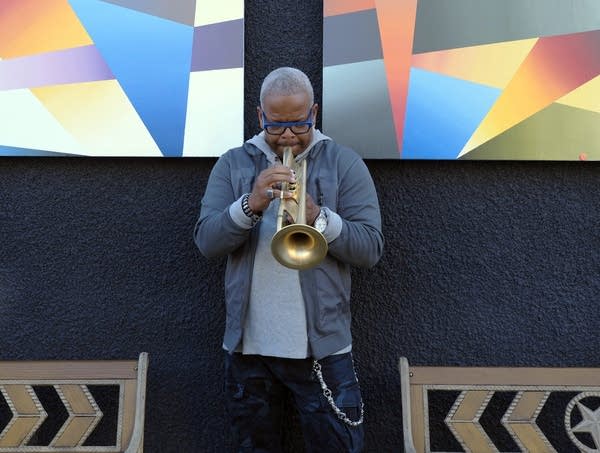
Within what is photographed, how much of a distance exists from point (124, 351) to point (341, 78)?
138 centimetres

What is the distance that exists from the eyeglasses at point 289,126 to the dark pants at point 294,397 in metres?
0.72

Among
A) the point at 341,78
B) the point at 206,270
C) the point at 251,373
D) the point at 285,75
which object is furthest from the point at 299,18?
the point at 251,373

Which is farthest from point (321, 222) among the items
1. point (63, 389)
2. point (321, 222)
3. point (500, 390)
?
point (63, 389)

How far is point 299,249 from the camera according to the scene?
2.16 metres

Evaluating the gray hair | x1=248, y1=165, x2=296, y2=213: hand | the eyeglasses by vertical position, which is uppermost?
the gray hair

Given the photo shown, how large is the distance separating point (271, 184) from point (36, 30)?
134cm

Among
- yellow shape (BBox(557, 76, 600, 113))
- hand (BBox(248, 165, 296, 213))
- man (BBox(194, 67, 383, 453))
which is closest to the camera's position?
hand (BBox(248, 165, 296, 213))

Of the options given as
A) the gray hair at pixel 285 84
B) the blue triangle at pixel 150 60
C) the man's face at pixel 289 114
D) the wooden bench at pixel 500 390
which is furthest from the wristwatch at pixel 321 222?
the blue triangle at pixel 150 60

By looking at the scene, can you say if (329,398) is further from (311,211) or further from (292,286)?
(311,211)

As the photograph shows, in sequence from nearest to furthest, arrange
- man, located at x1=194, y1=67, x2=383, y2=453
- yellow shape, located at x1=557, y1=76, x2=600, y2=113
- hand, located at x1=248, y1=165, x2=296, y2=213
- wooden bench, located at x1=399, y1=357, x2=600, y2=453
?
hand, located at x1=248, y1=165, x2=296, y2=213, man, located at x1=194, y1=67, x2=383, y2=453, wooden bench, located at x1=399, y1=357, x2=600, y2=453, yellow shape, located at x1=557, y1=76, x2=600, y2=113

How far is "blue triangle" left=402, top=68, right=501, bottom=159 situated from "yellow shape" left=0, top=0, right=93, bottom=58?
1299 millimetres

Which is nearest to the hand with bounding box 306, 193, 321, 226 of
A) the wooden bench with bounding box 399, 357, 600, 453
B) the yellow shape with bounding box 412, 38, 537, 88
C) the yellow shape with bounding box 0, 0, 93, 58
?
the wooden bench with bounding box 399, 357, 600, 453

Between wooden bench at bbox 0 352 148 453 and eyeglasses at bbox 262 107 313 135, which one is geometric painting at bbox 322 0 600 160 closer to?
eyeglasses at bbox 262 107 313 135

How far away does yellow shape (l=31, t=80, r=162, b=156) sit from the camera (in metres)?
2.80
